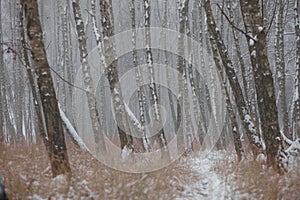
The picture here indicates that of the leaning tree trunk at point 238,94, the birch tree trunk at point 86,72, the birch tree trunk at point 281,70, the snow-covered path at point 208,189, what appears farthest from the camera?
the birch tree trunk at point 281,70

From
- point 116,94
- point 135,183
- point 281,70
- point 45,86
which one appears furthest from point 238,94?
point 45,86

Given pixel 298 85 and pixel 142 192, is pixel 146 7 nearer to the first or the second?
pixel 298 85

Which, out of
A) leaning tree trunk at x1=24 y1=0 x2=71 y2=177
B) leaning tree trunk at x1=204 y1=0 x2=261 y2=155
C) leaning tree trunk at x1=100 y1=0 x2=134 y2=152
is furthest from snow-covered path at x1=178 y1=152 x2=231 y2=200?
leaning tree trunk at x1=24 y1=0 x2=71 y2=177

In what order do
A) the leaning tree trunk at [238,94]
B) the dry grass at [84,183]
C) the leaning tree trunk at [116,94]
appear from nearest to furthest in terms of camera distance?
the dry grass at [84,183], the leaning tree trunk at [238,94], the leaning tree trunk at [116,94]

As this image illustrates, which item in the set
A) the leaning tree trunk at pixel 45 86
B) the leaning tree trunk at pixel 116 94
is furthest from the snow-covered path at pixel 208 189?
the leaning tree trunk at pixel 45 86

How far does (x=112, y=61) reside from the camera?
9.41 metres

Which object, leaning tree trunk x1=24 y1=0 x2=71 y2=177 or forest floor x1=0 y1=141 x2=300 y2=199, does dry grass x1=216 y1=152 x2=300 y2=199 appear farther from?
leaning tree trunk x1=24 y1=0 x2=71 y2=177

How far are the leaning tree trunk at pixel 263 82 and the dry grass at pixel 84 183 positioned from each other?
1856 millimetres

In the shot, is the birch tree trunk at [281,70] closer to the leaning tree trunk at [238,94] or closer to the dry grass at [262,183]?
the leaning tree trunk at [238,94]

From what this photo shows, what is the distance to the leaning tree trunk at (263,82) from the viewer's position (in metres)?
6.34

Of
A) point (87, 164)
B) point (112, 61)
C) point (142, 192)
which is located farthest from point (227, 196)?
point (112, 61)

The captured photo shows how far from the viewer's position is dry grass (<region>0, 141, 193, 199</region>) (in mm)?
4871

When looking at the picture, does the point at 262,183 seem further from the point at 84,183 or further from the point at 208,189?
the point at 84,183

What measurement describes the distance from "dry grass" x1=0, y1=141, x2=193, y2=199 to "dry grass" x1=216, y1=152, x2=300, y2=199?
3.40ft
